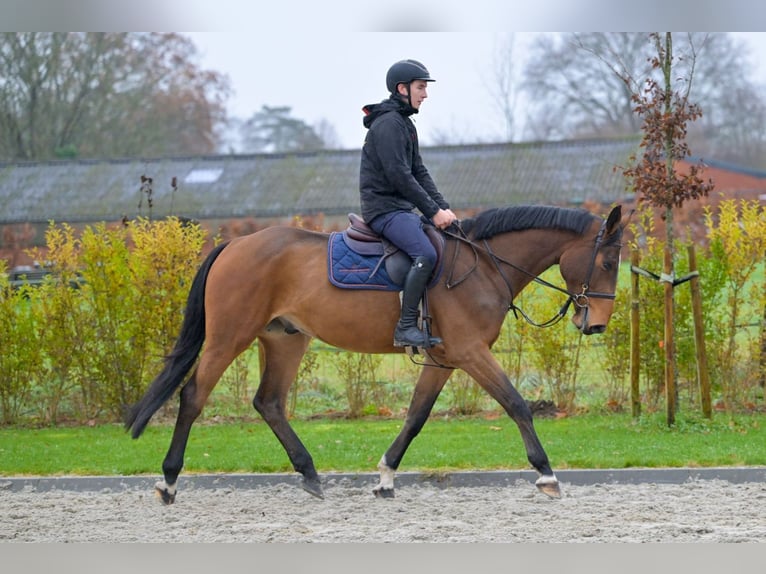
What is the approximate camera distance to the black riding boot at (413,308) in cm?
720

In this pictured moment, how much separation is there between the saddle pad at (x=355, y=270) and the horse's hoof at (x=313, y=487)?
4.94ft

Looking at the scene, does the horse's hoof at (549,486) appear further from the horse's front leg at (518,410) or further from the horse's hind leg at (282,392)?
the horse's hind leg at (282,392)

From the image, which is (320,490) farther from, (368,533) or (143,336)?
(143,336)

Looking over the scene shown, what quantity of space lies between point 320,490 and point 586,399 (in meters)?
5.24

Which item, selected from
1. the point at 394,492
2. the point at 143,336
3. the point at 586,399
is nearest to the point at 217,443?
the point at 143,336

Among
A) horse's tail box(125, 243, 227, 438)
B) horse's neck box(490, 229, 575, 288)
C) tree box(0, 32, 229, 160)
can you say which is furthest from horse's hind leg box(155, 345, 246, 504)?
tree box(0, 32, 229, 160)

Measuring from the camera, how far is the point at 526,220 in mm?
7555

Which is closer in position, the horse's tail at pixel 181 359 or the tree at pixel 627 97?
the horse's tail at pixel 181 359

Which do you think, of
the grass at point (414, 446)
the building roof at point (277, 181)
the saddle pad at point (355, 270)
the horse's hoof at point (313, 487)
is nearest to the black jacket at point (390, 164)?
the saddle pad at point (355, 270)

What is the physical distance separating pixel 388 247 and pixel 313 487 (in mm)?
1913

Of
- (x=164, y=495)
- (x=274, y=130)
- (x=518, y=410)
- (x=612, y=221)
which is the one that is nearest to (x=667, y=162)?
(x=612, y=221)

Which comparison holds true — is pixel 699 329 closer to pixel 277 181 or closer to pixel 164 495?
pixel 164 495

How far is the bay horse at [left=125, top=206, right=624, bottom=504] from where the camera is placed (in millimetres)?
7316

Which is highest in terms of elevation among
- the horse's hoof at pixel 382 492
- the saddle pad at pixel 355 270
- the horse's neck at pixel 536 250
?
the horse's neck at pixel 536 250
